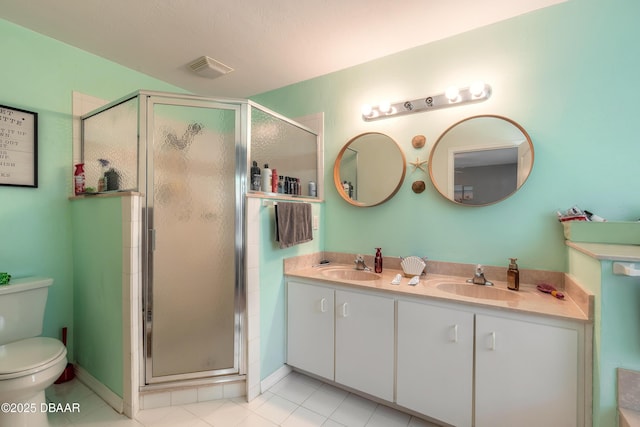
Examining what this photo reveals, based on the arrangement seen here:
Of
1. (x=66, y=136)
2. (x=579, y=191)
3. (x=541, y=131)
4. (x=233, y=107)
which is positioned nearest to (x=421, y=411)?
(x=579, y=191)

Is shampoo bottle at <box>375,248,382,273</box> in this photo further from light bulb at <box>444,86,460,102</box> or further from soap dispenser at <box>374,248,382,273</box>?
light bulb at <box>444,86,460,102</box>

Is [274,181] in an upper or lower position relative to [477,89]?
lower

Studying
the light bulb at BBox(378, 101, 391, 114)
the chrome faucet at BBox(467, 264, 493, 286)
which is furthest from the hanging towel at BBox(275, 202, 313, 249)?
the chrome faucet at BBox(467, 264, 493, 286)

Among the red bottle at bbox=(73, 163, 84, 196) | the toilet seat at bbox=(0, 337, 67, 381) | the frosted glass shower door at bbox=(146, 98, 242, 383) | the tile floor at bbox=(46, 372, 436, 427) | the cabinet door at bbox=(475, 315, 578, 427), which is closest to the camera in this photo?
the cabinet door at bbox=(475, 315, 578, 427)

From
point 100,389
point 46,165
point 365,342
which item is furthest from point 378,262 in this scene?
point 46,165

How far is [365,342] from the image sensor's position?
5.14 feet

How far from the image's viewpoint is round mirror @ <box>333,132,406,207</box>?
6.45ft

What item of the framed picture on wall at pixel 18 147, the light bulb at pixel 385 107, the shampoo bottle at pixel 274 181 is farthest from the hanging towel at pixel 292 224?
the framed picture on wall at pixel 18 147

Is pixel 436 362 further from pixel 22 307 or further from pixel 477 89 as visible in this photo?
pixel 22 307

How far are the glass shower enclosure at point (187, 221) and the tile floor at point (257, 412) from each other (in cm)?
18

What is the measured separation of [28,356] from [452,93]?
2.80m

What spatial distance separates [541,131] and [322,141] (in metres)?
1.48

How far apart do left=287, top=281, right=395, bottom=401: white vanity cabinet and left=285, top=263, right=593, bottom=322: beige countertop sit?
0.07 metres

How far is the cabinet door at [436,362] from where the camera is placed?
1289mm
